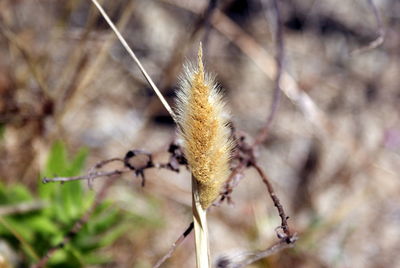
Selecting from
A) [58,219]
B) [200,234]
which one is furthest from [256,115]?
[200,234]

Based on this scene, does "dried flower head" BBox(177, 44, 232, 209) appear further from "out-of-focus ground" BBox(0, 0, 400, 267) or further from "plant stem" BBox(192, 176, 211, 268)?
"out-of-focus ground" BBox(0, 0, 400, 267)

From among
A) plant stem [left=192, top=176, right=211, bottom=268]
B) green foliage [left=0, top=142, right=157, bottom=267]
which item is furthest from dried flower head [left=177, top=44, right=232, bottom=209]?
green foliage [left=0, top=142, right=157, bottom=267]

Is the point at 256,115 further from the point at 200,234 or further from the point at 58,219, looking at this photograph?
the point at 200,234

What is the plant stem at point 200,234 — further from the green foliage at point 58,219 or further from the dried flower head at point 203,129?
the green foliage at point 58,219

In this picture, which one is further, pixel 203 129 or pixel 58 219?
pixel 58 219

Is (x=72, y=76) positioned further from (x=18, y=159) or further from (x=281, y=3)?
(x=281, y=3)

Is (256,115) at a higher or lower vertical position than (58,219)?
higher
